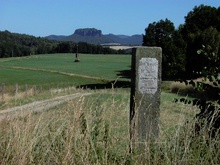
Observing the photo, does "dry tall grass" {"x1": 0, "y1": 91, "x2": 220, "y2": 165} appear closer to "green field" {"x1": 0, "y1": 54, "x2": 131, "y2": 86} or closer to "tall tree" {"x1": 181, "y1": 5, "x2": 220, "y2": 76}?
"tall tree" {"x1": 181, "y1": 5, "x2": 220, "y2": 76}

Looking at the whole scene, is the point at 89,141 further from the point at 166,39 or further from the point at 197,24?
the point at 197,24

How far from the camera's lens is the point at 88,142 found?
4797 millimetres

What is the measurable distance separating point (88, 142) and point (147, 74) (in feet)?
4.96

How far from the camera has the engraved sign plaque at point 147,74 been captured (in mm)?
5812

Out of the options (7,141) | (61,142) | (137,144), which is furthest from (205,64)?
(7,141)

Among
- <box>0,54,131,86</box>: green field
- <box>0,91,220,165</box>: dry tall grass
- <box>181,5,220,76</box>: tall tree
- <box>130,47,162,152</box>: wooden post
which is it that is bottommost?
<box>0,54,131,86</box>: green field

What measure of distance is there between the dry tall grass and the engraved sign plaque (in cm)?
54

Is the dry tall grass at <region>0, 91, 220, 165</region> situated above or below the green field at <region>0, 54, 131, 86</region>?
above

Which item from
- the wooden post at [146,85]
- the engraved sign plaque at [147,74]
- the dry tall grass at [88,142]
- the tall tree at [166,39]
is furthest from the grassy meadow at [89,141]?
the tall tree at [166,39]

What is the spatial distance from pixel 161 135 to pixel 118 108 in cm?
82

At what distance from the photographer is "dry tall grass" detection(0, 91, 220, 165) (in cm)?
467

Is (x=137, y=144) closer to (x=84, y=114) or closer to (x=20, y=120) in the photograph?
(x=84, y=114)

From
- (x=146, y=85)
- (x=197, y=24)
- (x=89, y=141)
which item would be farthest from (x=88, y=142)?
(x=197, y=24)

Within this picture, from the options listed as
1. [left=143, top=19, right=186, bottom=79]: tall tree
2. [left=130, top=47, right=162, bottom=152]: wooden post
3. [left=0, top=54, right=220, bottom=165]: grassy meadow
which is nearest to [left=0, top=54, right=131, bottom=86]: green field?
[left=143, top=19, right=186, bottom=79]: tall tree
